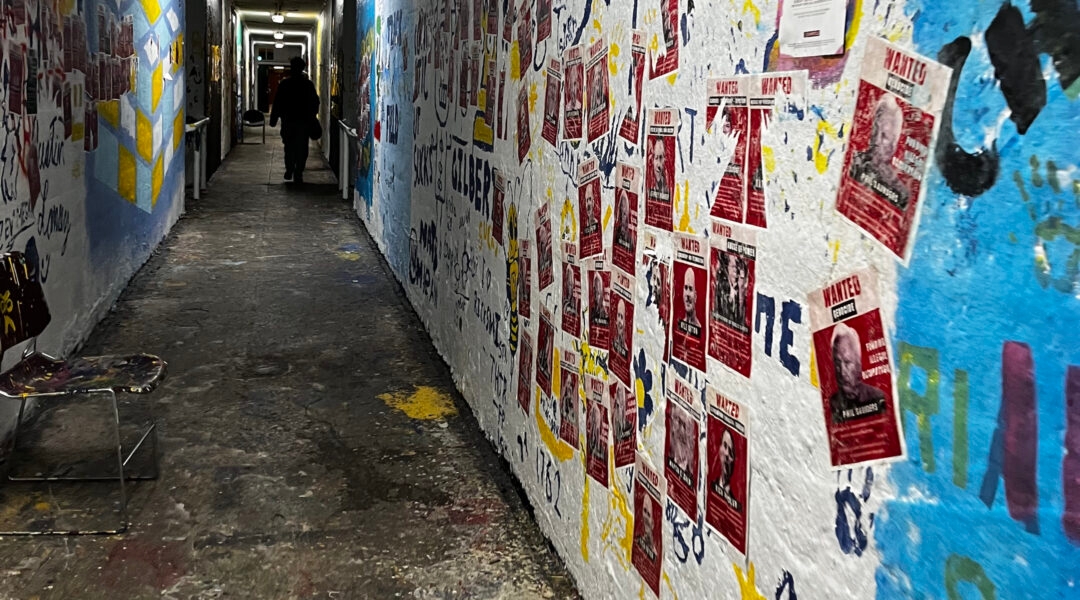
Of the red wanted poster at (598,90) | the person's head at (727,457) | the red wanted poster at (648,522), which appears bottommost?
the red wanted poster at (648,522)

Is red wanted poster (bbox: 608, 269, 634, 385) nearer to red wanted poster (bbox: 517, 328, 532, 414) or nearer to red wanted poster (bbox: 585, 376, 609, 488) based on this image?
red wanted poster (bbox: 585, 376, 609, 488)

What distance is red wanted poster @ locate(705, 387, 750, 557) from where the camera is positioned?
1.84m

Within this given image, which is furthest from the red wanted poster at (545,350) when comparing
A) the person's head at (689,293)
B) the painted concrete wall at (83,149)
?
the painted concrete wall at (83,149)

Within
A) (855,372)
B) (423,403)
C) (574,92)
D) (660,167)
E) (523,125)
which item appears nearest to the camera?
(855,372)

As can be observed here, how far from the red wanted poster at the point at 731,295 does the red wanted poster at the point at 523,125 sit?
1.61 meters

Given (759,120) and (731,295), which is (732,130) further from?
(731,295)

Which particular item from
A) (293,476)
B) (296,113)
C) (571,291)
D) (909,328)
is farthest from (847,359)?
(296,113)

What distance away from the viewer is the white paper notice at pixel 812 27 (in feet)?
4.85

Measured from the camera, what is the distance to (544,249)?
3.25m

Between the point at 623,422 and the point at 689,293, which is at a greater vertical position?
the point at 689,293

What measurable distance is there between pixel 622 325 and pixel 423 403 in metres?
2.44

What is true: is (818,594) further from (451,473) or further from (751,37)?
(451,473)

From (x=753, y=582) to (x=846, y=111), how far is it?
2.80ft

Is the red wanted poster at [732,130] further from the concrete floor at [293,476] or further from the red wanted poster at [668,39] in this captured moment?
the concrete floor at [293,476]
